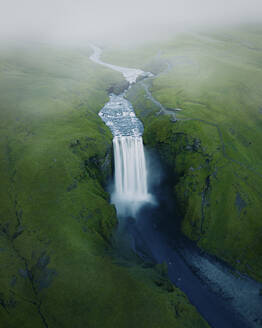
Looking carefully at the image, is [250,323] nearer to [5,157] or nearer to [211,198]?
[211,198]

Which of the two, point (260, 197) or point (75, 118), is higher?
point (75, 118)

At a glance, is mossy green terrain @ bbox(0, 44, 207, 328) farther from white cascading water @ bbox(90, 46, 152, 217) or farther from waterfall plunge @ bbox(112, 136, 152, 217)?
white cascading water @ bbox(90, 46, 152, 217)

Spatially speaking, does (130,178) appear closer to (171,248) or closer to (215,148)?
(171,248)

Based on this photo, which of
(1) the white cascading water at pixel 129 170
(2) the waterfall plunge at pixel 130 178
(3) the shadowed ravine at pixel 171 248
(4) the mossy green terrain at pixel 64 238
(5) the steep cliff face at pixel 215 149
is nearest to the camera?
(4) the mossy green terrain at pixel 64 238

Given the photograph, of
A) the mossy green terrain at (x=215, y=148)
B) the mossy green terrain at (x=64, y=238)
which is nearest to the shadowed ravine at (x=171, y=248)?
the mossy green terrain at (x=215, y=148)

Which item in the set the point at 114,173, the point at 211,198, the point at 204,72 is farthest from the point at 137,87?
the point at 211,198

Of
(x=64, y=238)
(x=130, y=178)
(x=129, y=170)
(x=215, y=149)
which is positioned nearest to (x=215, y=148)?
(x=215, y=149)

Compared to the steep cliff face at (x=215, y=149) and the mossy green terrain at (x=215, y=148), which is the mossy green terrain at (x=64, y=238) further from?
the steep cliff face at (x=215, y=149)

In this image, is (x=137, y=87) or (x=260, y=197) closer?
(x=260, y=197)
